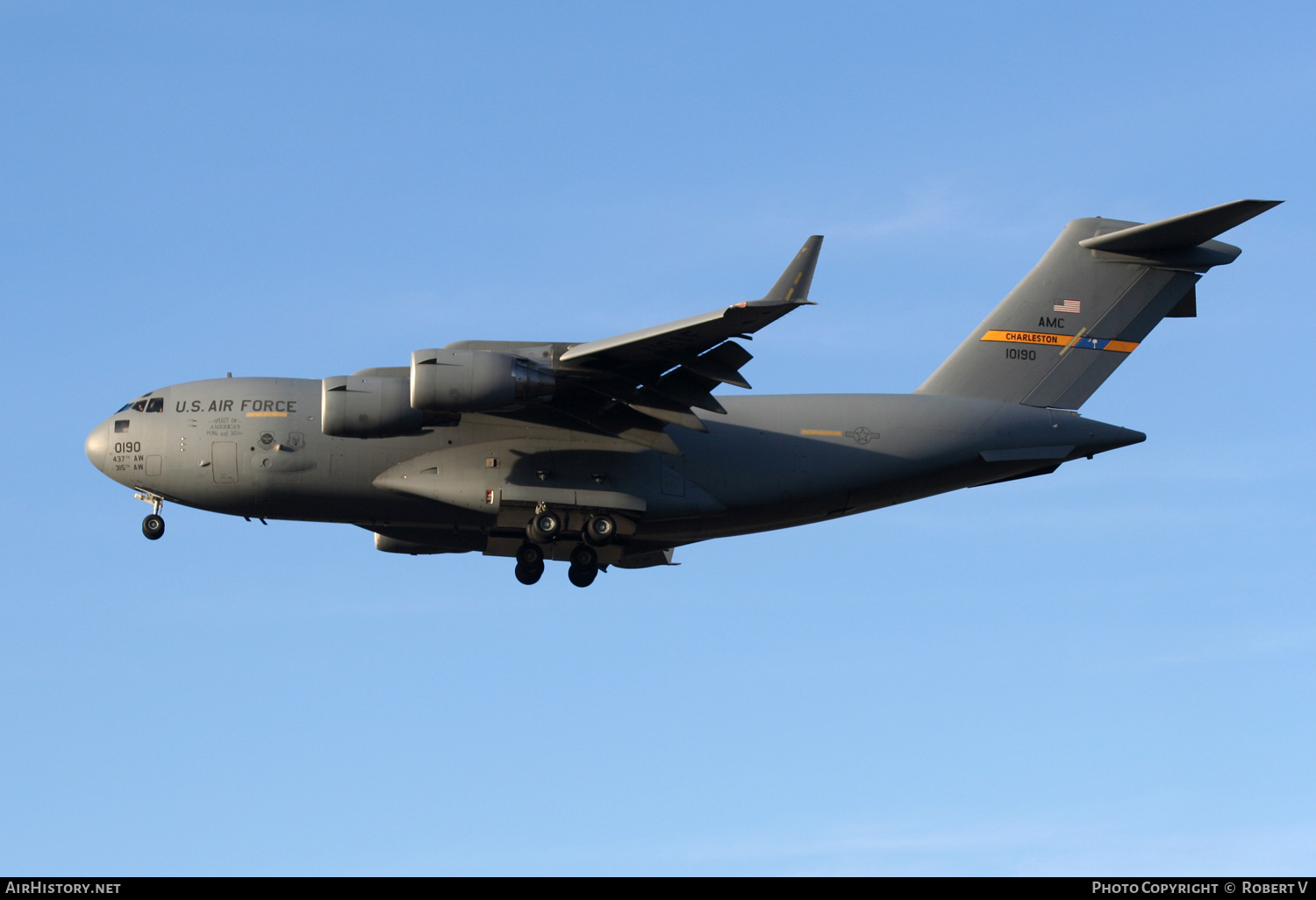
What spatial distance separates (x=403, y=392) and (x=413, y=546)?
3.25m

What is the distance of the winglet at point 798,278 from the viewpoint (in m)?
15.6

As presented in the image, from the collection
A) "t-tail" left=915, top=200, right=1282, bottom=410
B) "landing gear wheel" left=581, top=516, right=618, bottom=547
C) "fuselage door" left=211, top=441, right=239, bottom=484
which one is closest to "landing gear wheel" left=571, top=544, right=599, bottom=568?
"landing gear wheel" left=581, top=516, right=618, bottom=547

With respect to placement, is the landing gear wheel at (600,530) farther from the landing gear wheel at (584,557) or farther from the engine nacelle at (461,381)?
the engine nacelle at (461,381)

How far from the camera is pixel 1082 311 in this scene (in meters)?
20.3

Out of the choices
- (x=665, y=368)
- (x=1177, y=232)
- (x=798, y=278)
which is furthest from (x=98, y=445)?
(x=1177, y=232)

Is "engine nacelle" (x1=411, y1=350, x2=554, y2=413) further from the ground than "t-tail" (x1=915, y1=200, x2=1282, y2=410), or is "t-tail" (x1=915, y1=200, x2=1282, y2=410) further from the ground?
"t-tail" (x1=915, y1=200, x2=1282, y2=410)

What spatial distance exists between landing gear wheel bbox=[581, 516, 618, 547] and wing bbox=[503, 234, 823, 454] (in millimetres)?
991

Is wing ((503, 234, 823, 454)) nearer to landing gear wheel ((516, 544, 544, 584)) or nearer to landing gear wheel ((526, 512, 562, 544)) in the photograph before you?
landing gear wheel ((526, 512, 562, 544))

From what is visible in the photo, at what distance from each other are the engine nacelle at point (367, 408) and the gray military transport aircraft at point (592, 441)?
0.02 metres

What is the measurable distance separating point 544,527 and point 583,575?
937 millimetres

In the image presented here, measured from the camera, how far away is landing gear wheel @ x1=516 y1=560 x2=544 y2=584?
1864 cm

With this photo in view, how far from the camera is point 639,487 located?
59.5ft

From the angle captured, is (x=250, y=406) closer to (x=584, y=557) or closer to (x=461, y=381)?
(x=461, y=381)
